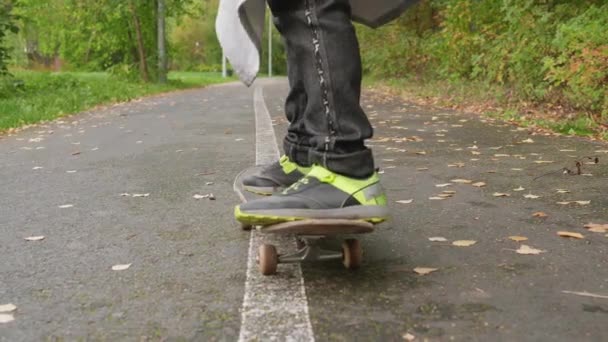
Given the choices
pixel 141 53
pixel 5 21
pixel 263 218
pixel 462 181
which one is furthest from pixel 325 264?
pixel 141 53

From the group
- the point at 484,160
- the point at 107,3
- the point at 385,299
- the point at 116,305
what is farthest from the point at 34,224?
the point at 107,3

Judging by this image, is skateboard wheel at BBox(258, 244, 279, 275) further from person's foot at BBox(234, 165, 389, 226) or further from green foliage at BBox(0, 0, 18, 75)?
green foliage at BBox(0, 0, 18, 75)

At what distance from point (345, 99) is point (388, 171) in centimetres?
241

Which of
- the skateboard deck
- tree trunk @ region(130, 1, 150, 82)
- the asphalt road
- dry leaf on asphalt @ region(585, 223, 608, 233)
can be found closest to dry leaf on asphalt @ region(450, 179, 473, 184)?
the asphalt road

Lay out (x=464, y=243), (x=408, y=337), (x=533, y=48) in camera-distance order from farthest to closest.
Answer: (x=533, y=48), (x=464, y=243), (x=408, y=337)

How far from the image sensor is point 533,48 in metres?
10.4

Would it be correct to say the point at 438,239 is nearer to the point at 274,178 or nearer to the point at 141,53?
the point at 274,178

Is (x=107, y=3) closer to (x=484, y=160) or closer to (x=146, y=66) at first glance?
(x=146, y=66)

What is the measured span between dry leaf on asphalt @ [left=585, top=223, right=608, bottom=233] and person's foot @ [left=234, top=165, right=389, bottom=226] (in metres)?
1.10

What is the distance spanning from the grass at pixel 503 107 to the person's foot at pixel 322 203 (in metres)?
4.94

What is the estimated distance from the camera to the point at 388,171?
473 centimetres

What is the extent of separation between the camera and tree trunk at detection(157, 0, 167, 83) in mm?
26000

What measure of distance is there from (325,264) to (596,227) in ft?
4.25

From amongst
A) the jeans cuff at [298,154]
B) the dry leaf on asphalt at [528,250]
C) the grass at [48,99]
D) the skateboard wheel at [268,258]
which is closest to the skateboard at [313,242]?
the skateboard wheel at [268,258]
